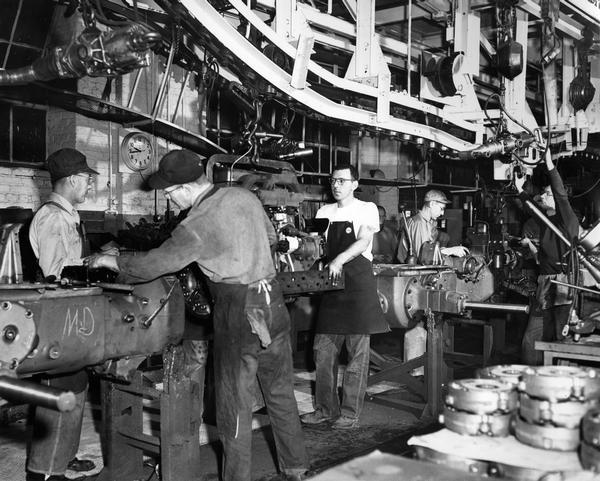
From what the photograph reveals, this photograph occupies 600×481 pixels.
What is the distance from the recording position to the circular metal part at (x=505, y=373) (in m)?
1.65

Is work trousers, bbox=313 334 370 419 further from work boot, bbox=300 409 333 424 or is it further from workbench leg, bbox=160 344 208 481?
workbench leg, bbox=160 344 208 481

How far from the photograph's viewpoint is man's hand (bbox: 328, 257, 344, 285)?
145 inches

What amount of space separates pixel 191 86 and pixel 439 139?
315 centimetres

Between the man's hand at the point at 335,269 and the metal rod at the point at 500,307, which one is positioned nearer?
the man's hand at the point at 335,269

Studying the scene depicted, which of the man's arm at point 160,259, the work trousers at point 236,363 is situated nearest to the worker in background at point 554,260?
the work trousers at point 236,363

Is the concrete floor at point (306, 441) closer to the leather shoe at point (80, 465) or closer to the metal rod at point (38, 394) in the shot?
the leather shoe at point (80, 465)

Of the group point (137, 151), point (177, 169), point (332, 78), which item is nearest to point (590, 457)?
point (177, 169)

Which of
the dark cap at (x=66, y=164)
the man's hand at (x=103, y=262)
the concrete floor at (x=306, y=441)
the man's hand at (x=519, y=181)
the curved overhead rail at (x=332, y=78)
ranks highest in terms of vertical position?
the curved overhead rail at (x=332, y=78)

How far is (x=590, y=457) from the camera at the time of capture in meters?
1.34

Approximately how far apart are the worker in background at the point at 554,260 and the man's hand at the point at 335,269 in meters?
1.11

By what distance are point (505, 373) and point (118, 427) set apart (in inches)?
72.6

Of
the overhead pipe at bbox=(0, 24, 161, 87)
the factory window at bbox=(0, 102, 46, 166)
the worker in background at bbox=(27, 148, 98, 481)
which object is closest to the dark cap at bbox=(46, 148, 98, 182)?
the worker in background at bbox=(27, 148, 98, 481)

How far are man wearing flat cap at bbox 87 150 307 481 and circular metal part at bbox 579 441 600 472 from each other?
1.62 metres

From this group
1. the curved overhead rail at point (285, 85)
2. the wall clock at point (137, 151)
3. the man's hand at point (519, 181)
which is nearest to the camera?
the curved overhead rail at point (285, 85)
